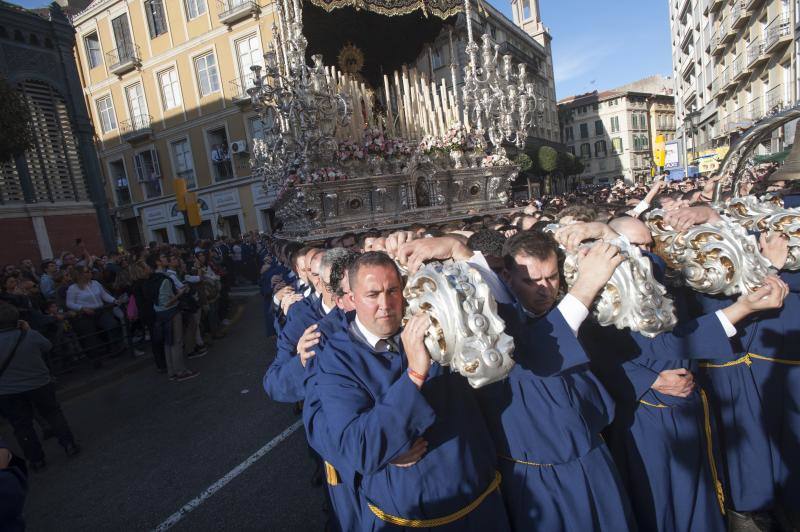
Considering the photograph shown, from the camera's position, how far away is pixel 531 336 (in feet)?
5.61

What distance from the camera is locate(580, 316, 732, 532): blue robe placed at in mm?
2154

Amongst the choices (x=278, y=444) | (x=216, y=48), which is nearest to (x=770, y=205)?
(x=278, y=444)

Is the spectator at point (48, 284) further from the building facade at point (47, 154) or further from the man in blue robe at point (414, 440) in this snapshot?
the man in blue robe at point (414, 440)

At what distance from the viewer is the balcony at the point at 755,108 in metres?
20.8

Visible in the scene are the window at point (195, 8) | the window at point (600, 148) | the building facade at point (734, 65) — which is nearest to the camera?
the building facade at point (734, 65)

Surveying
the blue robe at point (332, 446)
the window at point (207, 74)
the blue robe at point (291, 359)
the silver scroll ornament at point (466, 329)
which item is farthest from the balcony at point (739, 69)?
the silver scroll ornament at point (466, 329)

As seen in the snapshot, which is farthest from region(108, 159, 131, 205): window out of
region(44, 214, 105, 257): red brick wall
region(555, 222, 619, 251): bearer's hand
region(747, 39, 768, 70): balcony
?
region(747, 39, 768, 70): balcony

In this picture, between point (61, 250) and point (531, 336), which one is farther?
point (61, 250)

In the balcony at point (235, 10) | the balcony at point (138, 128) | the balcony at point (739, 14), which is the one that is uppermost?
the balcony at point (235, 10)

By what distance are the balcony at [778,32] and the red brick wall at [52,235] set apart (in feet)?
85.5

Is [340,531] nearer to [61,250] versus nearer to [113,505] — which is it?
[113,505]

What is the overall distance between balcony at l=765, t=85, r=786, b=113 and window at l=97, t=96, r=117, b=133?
32.7 meters

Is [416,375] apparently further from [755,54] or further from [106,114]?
[106,114]

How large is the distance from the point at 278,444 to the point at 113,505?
1373 millimetres
